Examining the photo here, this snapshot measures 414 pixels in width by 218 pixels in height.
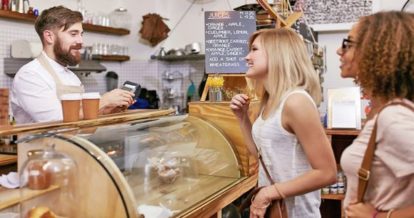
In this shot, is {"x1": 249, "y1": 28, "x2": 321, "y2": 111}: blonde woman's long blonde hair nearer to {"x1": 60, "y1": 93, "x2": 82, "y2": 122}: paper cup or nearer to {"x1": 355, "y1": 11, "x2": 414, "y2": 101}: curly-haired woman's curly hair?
{"x1": 355, "y1": 11, "x2": 414, "y2": 101}: curly-haired woman's curly hair

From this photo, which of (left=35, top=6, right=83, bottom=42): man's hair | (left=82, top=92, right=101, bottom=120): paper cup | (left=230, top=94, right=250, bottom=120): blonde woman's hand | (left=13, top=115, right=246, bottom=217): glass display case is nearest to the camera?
(left=13, top=115, right=246, bottom=217): glass display case

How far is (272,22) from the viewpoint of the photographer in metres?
3.71

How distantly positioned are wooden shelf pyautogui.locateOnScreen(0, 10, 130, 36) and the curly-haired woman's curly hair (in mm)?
4167

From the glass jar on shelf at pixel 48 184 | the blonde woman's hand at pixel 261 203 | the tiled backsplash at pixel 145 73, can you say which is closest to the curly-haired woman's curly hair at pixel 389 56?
the blonde woman's hand at pixel 261 203

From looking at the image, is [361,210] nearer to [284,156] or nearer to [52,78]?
[284,156]

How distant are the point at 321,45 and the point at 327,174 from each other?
472 cm

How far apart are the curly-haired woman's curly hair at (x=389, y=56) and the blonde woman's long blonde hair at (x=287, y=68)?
50 cm

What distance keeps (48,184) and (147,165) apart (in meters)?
0.50

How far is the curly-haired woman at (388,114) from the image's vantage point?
3.89 ft

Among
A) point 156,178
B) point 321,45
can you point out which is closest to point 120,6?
point 321,45

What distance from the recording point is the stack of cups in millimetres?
1791

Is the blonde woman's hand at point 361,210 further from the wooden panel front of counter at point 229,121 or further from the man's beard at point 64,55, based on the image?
the man's beard at point 64,55

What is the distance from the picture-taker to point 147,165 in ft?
6.48

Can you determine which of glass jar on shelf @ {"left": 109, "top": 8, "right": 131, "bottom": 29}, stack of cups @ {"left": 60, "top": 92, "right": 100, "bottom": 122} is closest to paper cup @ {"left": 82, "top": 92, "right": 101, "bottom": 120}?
stack of cups @ {"left": 60, "top": 92, "right": 100, "bottom": 122}
